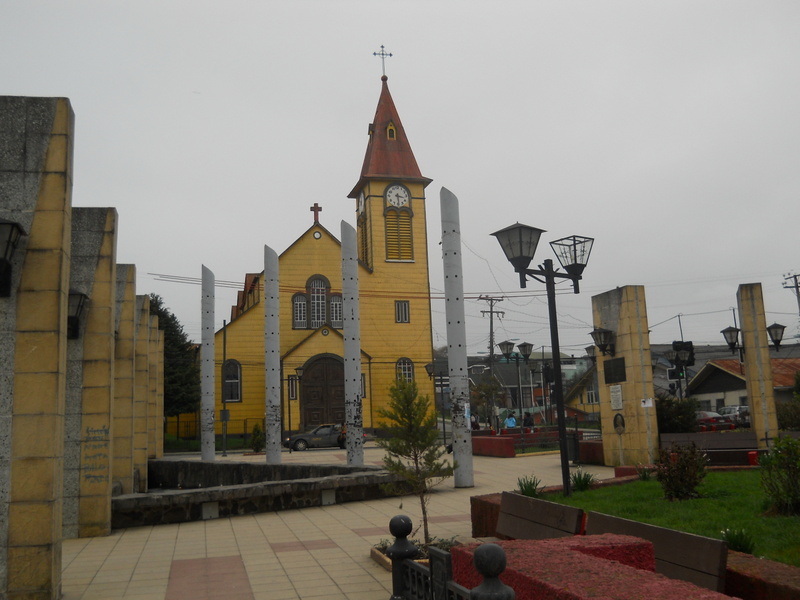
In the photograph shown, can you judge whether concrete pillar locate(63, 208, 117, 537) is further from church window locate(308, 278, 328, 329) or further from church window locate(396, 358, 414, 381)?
church window locate(396, 358, 414, 381)

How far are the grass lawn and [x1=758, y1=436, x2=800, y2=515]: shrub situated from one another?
0.59 feet

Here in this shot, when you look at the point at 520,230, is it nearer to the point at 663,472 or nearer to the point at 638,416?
the point at 663,472

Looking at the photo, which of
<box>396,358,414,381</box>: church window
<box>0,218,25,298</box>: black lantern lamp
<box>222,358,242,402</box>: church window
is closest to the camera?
<box>0,218,25,298</box>: black lantern lamp

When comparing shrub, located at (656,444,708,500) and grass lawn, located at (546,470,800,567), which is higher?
shrub, located at (656,444,708,500)

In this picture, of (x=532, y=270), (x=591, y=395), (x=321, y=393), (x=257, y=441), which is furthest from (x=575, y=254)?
(x=591, y=395)

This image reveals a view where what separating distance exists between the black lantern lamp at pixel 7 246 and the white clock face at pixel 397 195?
134ft

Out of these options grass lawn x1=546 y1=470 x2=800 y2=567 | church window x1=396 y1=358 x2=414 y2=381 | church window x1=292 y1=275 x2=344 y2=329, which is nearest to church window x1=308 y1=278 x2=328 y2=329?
church window x1=292 y1=275 x2=344 y2=329

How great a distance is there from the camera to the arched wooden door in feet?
146

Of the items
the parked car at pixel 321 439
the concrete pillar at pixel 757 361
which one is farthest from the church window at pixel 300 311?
the concrete pillar at pixel 757 361

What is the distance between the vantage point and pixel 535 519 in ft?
28.1

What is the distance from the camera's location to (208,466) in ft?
72.2

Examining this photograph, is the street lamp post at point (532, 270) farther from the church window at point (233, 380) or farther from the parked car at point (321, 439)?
the church window at point (233, 380)

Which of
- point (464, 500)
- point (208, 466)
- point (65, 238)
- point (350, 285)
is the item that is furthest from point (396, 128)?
point (65, 238)

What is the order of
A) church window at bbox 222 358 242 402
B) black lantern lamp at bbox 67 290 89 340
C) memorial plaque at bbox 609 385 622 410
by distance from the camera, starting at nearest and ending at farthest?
black lantern lamp at bbox 67 290 89 340 → memorial plaque at bbox 609 385 622 410 → church window at bbox 222 358 242 402
